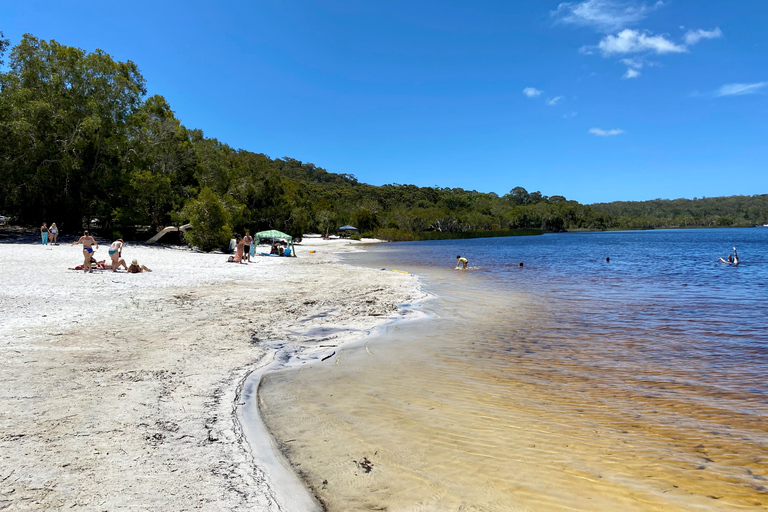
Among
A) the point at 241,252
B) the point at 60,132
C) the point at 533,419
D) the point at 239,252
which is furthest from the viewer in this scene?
the point at 60,132

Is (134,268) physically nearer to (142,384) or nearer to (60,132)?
(142,384)

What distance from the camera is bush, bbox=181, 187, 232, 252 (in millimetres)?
33250

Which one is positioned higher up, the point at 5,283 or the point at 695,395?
the point at 5,283

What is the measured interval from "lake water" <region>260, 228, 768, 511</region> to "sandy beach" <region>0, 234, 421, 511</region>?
64cm

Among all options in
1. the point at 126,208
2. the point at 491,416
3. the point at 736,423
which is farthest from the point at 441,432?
the point at 126,208

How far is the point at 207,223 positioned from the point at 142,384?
3031 cm

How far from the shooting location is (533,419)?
516 centimetres

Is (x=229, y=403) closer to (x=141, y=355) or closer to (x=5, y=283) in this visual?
(x=141, y=355)

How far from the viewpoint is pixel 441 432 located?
4.75 m

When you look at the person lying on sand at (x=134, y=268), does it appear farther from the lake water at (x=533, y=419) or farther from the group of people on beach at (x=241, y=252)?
the lake water at (x=533, y=419)

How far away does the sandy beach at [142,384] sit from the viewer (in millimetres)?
3324

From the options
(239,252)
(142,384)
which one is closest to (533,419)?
(142,384)

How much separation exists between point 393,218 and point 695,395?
350 ft

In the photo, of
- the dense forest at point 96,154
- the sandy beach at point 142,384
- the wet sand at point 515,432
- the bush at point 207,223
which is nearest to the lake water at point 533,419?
the wet sand at point 515,432
